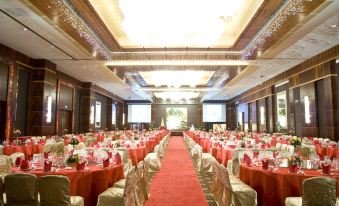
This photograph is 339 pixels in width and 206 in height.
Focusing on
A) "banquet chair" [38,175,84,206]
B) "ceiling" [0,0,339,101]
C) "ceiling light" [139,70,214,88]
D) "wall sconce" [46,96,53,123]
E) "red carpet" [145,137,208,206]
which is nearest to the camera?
"banquet chair" [38,175,84,206]

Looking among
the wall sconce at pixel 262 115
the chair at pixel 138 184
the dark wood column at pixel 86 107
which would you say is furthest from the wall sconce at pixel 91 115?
the chair at pixel 138 184

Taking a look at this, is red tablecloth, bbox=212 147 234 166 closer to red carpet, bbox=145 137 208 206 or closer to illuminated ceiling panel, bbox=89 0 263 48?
red carpet, bbox=145 137 208 206

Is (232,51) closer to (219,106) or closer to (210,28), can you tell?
(210,28)

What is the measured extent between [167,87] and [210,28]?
12.4 meters

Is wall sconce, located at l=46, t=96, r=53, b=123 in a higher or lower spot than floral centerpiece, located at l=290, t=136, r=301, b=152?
higher

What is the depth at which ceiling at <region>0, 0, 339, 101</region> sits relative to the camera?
6289mm

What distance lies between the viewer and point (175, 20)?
320 inches

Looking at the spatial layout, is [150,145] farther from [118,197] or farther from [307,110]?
[118,197]

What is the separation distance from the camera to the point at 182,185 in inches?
244

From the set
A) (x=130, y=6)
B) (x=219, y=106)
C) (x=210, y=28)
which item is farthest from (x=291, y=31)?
(x=219, y=106)

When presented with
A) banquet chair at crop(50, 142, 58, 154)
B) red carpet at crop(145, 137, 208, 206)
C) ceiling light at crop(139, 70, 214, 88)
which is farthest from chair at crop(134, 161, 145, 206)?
ceiling light at crop(139, 70, 214, 88)

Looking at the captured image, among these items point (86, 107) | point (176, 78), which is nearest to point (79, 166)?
point (176, 78)

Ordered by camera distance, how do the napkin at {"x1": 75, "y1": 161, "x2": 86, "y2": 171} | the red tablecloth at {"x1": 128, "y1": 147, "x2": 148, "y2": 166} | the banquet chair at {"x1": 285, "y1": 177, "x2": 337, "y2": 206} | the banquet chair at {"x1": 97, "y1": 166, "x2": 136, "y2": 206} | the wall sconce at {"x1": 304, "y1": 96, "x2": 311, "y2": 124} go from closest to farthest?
the banquet chair at {"x1": 285, "y1": 177, "x2": 337, "y2": 206}
the banquet chair at {"x1": 97, "y1": 166, "x2": 136, "y2": 206}
the napkin at {"x1": 75, "y1": 161, "x2": 86, "y2": 171}
the red tablecloth at {"x1": 128, "y1": 147, "x2": 148, "y2": 166}
the wall sconce at {"x1": 304, "y1": 96, "x2": 311, "y2": 124}

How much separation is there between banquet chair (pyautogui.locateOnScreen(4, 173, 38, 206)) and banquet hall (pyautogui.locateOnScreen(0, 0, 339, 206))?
0.01 metres
